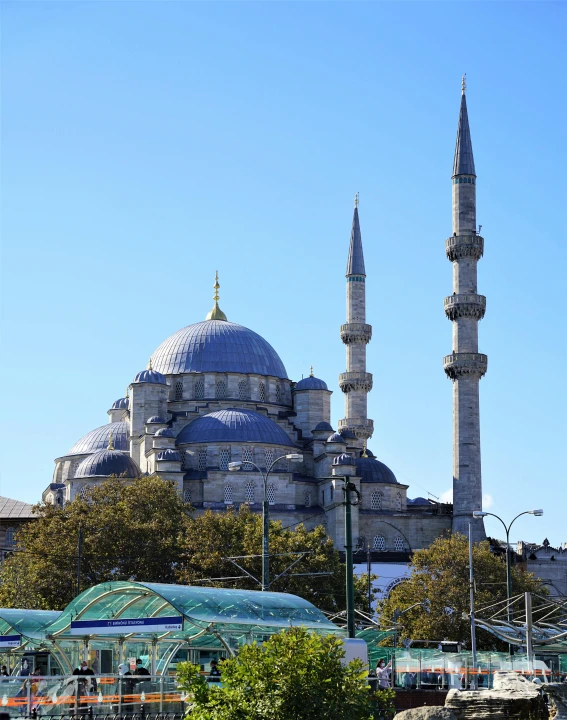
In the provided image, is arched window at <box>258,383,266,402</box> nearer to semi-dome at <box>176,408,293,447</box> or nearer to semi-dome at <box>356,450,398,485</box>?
semi-dome at <box>176,408,293,447</box>

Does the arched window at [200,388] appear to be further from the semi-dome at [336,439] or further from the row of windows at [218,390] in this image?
the semi-dome at [336,439]

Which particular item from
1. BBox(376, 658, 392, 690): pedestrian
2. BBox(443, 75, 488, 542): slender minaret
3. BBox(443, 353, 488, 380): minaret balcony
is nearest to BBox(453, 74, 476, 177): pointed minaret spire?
BBox(443, 75, 488, 542): slender minaret

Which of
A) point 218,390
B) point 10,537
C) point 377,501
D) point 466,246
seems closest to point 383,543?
point 377,501

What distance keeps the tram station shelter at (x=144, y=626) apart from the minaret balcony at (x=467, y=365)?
1427 inches

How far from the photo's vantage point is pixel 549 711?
1895 centimetres

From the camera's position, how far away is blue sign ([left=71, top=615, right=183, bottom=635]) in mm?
23391

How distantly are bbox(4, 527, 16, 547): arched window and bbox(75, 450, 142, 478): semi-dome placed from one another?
244 inches

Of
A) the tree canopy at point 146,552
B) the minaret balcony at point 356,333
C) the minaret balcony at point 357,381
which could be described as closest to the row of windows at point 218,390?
the minaret balcony at point 357,381

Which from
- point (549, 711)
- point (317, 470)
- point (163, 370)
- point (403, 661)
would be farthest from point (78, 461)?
point (549, 711)

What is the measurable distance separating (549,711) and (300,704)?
4.75 meters

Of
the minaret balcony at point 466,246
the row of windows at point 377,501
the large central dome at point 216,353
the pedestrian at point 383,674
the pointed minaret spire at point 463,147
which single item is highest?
the pointed minaret spire at point 463,147

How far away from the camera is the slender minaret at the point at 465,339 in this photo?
204 feet

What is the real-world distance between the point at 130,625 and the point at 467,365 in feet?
137

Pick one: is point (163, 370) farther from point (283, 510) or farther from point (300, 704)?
point (300, 704)
